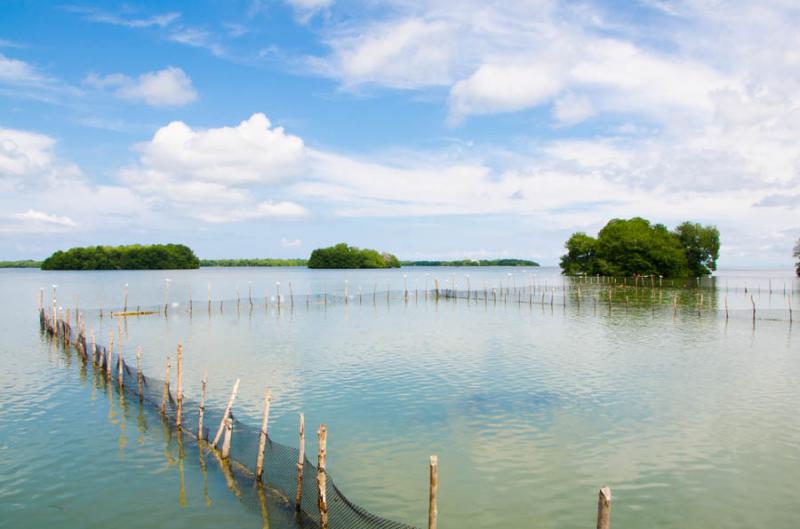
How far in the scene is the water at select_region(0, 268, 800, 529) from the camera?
1345cm

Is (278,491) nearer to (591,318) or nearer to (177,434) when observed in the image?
(177,434)

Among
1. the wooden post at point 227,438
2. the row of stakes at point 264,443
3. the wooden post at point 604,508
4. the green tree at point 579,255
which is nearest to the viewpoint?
the wooden post at point 604,508

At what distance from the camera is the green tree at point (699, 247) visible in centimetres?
12988

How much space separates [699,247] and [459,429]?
130595mm

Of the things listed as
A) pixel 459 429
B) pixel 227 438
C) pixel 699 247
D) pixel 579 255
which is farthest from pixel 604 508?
pixel 699 247

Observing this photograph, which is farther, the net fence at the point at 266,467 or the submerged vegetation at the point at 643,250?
the submerged vegetation at the point at 643,250

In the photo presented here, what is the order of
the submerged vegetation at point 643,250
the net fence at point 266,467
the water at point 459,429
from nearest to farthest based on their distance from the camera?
1. the net fence at point 266,467
2. the water at point 459,429
3. the submerged vegetation at point 643,250

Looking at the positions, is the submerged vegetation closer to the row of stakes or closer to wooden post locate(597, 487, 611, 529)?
the row of stakes

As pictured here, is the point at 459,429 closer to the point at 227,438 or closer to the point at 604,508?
the point at 227,438

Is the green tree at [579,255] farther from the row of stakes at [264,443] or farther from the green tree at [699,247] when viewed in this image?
the row of stakes at [264,443]

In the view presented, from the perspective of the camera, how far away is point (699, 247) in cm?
13000

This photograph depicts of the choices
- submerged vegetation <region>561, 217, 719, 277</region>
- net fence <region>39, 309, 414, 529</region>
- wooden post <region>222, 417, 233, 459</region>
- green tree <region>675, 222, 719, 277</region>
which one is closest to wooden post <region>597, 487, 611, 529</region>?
net fence <region>39, 309, 414, 529</region>

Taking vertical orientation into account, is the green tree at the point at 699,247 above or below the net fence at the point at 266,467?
above

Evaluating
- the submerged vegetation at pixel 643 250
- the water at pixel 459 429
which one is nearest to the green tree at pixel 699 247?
the submerged vegetation at pixel 643 250
